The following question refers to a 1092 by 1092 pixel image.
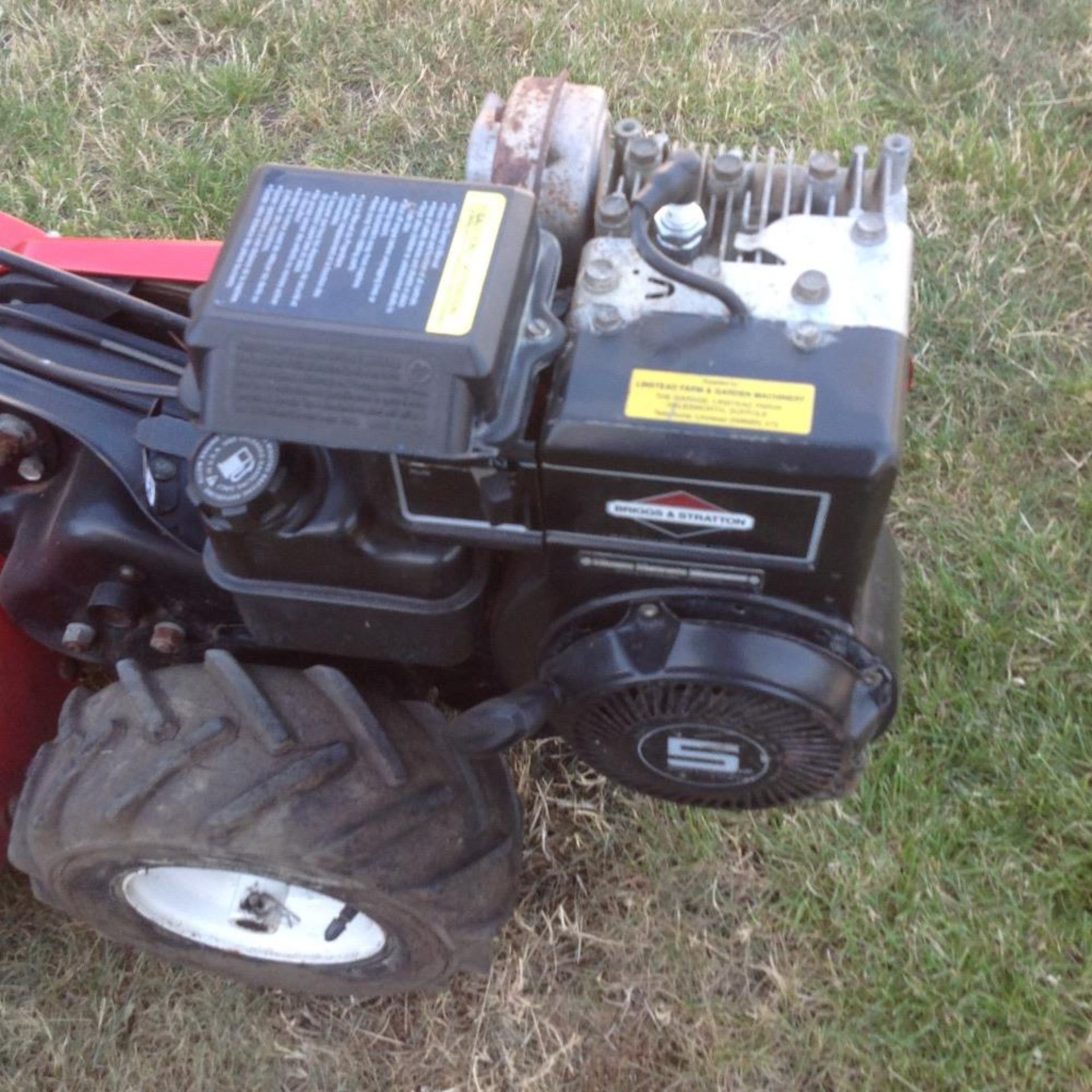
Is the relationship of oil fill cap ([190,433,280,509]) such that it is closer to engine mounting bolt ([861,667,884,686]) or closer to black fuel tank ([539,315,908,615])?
black fuel tank ([539,315,908,615])

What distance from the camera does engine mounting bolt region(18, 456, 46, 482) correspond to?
1621 mm

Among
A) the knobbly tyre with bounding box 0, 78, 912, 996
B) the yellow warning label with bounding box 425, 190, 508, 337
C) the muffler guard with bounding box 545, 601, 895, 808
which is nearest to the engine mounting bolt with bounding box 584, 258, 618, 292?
the knobbly tyre with bounding box 0, 78, 912, 996

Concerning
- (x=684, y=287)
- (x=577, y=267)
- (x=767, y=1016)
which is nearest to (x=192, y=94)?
(x=577, y=267)

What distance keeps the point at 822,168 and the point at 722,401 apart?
1.12 ft

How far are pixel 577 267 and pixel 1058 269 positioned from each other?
1.48 metres

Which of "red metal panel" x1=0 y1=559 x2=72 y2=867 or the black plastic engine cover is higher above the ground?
the black plastic engine cover

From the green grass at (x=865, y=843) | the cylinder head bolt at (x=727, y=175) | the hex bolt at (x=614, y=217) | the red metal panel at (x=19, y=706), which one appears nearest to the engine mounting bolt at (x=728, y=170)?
the cylinder head bolt at (x=727, y=175)

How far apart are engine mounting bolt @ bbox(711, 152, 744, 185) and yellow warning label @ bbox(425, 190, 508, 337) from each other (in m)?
0.24

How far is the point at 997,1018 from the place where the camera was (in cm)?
171

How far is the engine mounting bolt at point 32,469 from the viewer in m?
1.62

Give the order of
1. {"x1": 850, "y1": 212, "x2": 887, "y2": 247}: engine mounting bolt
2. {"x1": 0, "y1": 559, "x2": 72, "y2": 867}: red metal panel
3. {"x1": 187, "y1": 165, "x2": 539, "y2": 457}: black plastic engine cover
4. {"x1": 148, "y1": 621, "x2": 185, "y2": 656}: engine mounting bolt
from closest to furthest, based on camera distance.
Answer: {"x1": 187, "y1": 165, "x2": 539, "y2": 457}: black plastic engine cover, {"x1": 850, "y1": 212, "x2": 887, "y2": 247}: engine mounting bolt, {"x1": 148, "y1": 621, "x2": 185, "y2": 656}: engine mounting bolt, {"x1": 0, "y1": 559, "x2": 72, "y2": 867}: red metal panel

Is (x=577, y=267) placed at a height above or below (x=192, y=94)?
above

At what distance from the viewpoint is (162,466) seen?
1523 millimetres

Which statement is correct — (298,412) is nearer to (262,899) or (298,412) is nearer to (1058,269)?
(262,899)
